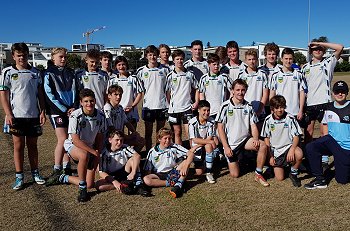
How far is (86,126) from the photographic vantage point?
4.83 meters

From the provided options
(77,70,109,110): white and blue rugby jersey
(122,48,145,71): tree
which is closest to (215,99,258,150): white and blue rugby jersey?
(77,70,109,110): white and blue rugby jersey

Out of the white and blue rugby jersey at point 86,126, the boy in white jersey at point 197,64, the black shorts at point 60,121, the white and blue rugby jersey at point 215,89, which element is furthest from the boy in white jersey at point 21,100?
the boy in white jersey at point 197,64

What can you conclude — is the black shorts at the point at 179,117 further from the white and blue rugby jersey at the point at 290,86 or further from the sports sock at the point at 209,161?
the white and blue rugby jersey at the point at 290,86

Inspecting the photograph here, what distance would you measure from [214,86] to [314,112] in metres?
1.70

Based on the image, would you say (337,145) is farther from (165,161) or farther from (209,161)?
(165,161)

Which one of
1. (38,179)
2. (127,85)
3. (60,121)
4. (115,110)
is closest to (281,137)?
(115,110)

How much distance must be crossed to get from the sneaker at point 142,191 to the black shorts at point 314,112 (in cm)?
300

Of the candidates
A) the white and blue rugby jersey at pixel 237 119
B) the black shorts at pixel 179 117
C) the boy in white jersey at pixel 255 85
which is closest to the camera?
the white and blue rugby jersey at pixel 237 119

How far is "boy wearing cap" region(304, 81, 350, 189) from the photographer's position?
4.85 meters

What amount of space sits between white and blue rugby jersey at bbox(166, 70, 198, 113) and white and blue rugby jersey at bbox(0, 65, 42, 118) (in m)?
2.26

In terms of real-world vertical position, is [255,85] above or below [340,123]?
above

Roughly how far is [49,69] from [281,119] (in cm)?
348

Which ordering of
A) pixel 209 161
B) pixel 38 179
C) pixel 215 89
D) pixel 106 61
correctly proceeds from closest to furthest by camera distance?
pixel 38 179
pixel 209 161
pixel 215 89
pixel 106 61

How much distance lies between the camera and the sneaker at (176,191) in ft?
15.2
